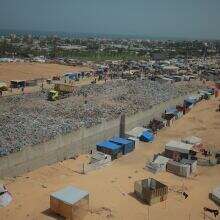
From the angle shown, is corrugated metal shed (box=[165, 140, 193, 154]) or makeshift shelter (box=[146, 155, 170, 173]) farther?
corrugated metal shed (box=[165, 140, 193, 154])

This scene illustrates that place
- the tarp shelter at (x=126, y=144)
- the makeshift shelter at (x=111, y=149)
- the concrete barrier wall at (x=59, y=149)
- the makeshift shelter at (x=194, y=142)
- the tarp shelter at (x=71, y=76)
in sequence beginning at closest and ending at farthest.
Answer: the concrete barrier wall at (x=59, y=149) < the makeshift shelter at (x=111, y=149) < the tarp shelter at (x=126, y=144) < the makeshift shelter at (x=194, y=142) < the tarp shelter at (x=71, y=76)

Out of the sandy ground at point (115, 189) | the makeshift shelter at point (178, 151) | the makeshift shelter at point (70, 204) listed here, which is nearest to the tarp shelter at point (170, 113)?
the sandy ground at point (115, 189)

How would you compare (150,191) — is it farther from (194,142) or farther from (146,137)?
(146,137)

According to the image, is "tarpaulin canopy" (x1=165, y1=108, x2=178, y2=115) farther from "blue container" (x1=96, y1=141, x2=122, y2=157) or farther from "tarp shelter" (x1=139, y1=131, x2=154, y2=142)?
"blue container" (x1=96, y1=141, x2=122, y2=157)

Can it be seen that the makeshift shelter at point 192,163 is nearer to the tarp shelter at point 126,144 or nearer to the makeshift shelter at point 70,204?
the tarp shelter at point 126,144

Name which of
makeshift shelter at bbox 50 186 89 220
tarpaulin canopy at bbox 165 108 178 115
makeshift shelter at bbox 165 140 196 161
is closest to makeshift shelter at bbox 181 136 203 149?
makeshift shelter at bbox 165 140 196 161

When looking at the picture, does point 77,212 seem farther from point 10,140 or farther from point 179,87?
point 179,87
